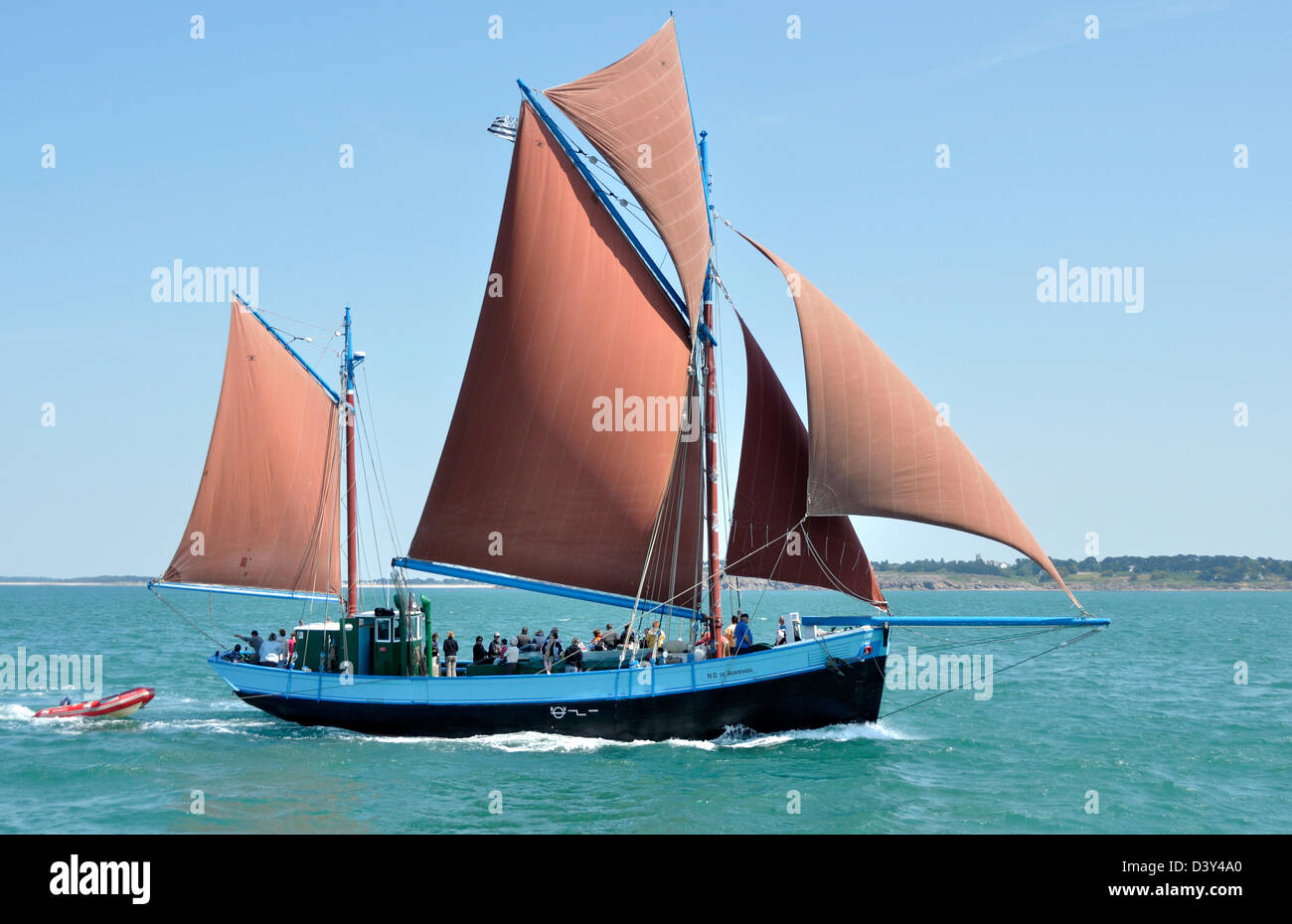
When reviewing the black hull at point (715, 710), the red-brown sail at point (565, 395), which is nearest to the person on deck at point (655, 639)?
the red-brown sail at point (565, 395)

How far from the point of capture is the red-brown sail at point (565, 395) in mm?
30109

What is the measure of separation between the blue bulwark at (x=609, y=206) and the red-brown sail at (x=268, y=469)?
11.5 meters

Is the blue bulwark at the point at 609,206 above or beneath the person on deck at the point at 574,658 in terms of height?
above

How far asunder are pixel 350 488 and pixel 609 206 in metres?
12.1

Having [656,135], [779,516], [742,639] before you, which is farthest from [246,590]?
[656,135]

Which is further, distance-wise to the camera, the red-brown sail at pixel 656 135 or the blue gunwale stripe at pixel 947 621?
the red-brown sail at pixel 656 135

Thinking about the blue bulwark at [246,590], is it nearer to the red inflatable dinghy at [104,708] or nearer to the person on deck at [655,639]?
the red inflatable dinghy at [104,708]

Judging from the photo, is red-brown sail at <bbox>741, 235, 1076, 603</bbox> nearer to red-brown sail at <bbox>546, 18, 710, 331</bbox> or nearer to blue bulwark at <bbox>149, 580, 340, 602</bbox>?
red-brown sail at <bbox>546, 18, 710, 331</bbox>

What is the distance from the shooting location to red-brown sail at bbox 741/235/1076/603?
26250mm

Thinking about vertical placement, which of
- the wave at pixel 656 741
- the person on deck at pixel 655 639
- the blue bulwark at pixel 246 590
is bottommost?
the wave at pixel 656 741

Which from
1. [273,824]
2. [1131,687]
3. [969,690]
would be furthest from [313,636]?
[1131,687]

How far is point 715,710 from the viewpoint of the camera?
2802cm

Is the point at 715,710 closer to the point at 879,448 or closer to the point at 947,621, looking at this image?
the point at 947,621
